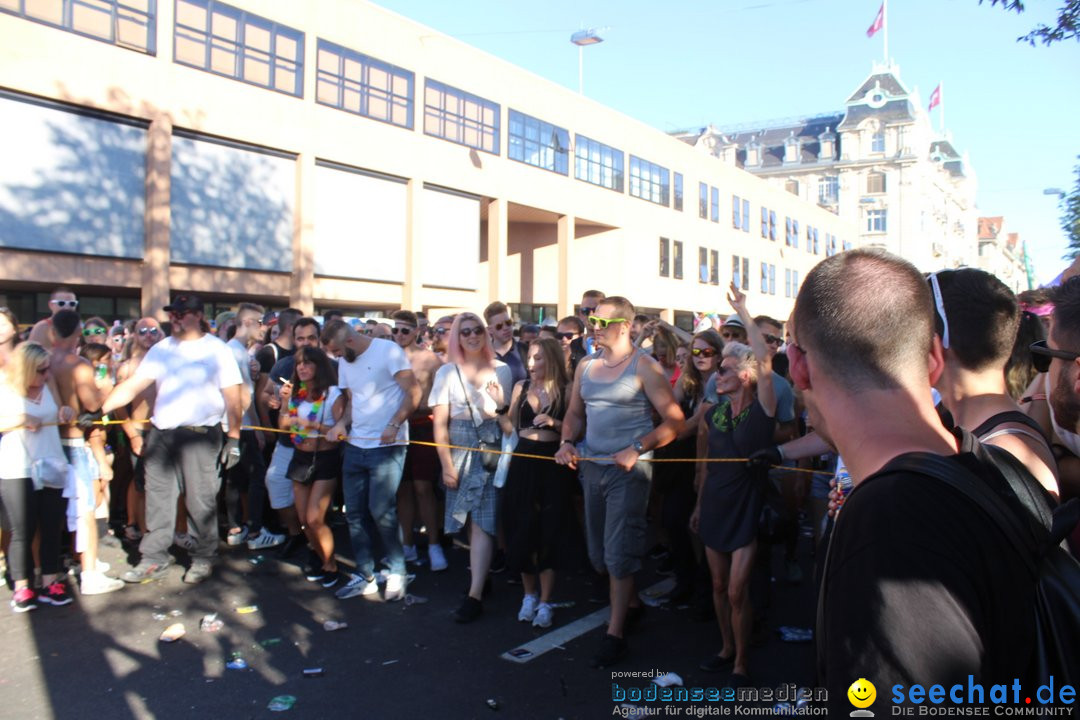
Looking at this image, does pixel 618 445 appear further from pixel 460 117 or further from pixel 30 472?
pixel 460 117

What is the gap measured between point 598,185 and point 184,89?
1968cm

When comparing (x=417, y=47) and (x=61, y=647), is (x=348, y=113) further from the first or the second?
(x=61, y=647)

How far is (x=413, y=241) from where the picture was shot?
26.6 m

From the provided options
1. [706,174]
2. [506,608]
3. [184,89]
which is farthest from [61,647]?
[706,174]

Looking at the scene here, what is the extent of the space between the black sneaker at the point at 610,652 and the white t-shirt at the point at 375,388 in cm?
233

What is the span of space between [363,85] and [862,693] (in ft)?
86.9

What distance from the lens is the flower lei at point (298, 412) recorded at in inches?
249

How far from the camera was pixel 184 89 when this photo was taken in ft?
66.9

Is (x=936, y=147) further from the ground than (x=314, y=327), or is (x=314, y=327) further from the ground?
(x=936, y=147)

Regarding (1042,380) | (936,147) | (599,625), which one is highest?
(936,147)

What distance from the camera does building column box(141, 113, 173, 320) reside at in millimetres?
19781

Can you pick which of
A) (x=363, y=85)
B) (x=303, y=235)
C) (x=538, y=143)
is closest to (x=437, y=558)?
(x=303, y=235)

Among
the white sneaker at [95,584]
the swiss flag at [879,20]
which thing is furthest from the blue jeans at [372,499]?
the swiss flag at [879,20]

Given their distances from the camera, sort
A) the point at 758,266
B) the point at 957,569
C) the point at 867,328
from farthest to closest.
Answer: the point at 758,266 < the point at 867,328 < the point at 957,569
